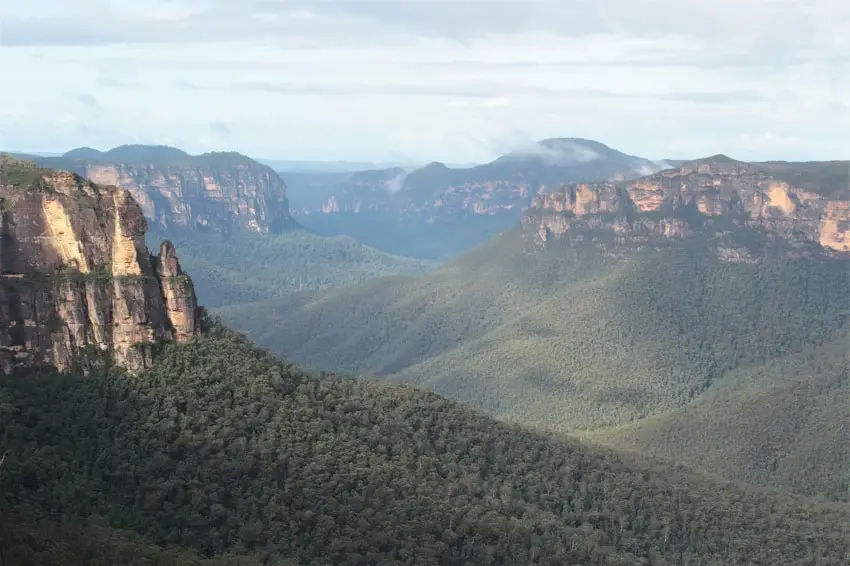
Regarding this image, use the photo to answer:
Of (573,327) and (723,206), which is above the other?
(723,206)

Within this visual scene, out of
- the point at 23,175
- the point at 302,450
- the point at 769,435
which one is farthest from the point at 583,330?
the point at 23,175

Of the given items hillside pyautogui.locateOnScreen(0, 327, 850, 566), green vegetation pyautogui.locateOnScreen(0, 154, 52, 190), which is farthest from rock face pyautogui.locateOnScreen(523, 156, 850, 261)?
green vegetation pyautogui.locateOnScreen(0, 154, 52, 190)

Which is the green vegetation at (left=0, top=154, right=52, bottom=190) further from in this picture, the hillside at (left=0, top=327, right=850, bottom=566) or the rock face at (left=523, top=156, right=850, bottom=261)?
the rock face at (left=523, top=156, right=850, bottom=261)

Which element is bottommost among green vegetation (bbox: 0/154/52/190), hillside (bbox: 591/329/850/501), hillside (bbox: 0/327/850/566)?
hillside (bbox: 591/329/850/501)

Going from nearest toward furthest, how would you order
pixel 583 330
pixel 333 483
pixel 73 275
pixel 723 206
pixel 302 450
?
pixel 333 483
pixel 302 450
pixel 73 275
pixel 583 330
pixel 723 206

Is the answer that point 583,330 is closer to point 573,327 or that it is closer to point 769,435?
point 573,327

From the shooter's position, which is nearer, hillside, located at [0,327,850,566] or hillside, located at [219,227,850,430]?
hillside, located at [0,327,850,566]

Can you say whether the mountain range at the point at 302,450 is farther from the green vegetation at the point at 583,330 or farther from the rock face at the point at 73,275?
the green vegetation at the point at 583,330
